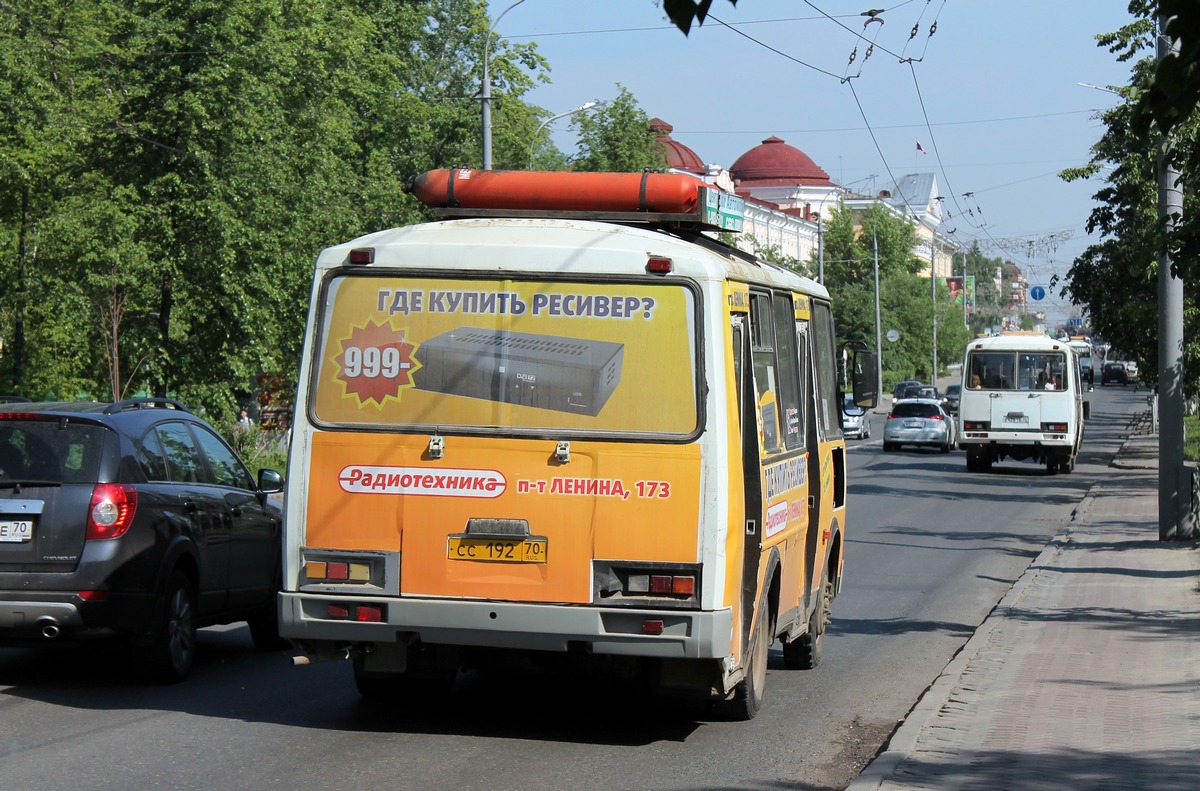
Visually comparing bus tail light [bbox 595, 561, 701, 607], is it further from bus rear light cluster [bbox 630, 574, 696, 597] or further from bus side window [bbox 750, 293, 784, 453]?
bus side window [bbox 750, 293, 784, 453]

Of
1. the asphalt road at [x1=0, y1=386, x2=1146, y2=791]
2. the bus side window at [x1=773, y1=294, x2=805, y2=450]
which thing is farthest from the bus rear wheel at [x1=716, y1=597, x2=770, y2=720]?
the bus side window at [x1=773, y1=294, x2=805, y2=450]

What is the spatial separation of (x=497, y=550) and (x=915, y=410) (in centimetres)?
3950

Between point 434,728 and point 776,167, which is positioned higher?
point 776,167

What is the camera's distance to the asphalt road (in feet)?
22.2

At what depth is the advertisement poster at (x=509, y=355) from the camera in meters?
7.33

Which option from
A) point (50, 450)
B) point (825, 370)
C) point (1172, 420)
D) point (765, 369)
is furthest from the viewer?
point (1172, 420)

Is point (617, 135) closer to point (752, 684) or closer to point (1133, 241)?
point (1133, 241)

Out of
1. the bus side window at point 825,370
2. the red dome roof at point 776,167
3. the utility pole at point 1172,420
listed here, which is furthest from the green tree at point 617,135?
the red dome roof at point 776,167

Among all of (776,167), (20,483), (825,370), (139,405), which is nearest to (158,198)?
(139,405)

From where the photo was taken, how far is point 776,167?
387 ft

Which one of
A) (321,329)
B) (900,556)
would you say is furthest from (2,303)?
(321,329)

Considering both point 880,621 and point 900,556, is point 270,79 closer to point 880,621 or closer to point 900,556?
point 900,556

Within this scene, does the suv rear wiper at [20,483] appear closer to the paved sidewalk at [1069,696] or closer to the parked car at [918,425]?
the paved sidewalk at [1069,696]

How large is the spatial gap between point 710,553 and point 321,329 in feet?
7.33
